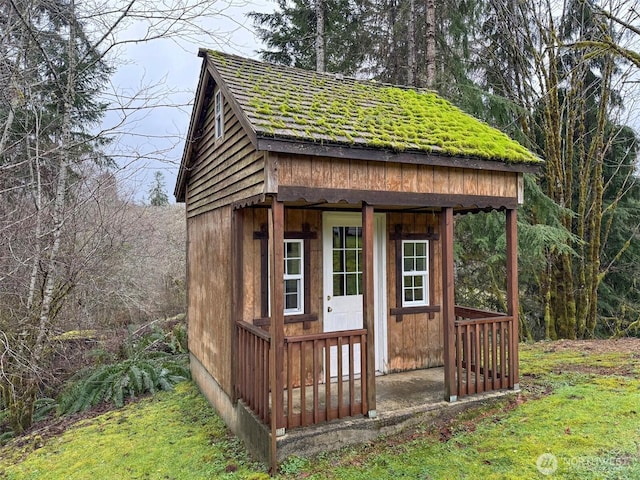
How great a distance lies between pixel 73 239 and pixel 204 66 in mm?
4680

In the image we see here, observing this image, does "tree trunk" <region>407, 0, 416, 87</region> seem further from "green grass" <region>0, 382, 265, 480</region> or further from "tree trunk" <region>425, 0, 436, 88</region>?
"green grass" <region>0, 382, 265, 480</region>

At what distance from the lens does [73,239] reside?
850 cm

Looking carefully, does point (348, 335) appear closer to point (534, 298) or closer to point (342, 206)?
point (342, 206)

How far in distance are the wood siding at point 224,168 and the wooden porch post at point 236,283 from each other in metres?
0.32

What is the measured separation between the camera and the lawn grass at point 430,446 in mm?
4027

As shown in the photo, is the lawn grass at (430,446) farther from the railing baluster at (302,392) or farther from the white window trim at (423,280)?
the white window trim at (423,280)

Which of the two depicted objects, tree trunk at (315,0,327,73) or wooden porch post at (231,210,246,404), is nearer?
wooden porch post at (231,210,246,404)

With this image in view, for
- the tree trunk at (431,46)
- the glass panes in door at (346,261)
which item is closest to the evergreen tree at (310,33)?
the tree trunk at (431,46)

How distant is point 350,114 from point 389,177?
106 centimetres

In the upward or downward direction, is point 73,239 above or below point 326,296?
above

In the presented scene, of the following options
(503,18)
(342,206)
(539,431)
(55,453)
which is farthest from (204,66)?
(503,18)

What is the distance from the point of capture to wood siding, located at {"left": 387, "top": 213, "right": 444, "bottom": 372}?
652 centimetres

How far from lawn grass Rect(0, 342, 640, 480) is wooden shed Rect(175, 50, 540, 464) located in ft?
1.12

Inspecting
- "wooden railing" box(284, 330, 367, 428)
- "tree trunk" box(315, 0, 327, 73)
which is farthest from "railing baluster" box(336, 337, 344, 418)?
"tree trunk" box(315, 0, 327, 73)
